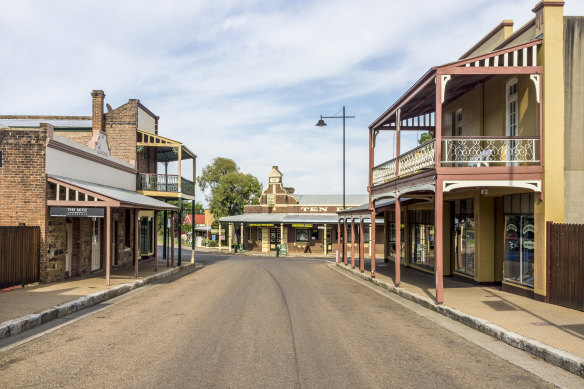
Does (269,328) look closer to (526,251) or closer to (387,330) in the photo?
(387,330)

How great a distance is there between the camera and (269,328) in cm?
930

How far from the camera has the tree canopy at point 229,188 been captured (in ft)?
186

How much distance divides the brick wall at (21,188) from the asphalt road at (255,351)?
4.86 m

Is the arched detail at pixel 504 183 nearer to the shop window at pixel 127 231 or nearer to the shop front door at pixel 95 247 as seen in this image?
the shop front door at pixel 95 247

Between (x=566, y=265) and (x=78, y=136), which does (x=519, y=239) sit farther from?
(x=78, y=136)

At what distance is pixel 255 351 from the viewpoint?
24.8ft

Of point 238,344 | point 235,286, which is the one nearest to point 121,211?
point 235,286

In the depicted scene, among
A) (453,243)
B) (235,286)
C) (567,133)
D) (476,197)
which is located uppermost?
(567,133)

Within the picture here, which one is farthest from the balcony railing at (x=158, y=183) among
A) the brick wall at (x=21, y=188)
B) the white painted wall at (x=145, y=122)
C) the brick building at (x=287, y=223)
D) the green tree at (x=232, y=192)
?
the green tree at (x=232, y=192)

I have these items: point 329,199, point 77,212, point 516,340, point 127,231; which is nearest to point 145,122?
point 127,231

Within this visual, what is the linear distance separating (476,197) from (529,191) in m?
2.57

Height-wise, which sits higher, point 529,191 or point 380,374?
point 529,191

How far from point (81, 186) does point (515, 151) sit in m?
13.0

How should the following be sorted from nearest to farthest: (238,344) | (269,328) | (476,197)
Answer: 1. (238,344)
2. (269,328)
3. (476,197)
